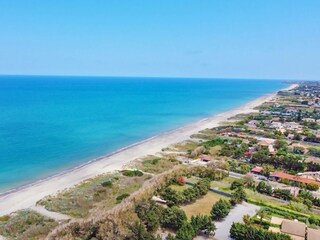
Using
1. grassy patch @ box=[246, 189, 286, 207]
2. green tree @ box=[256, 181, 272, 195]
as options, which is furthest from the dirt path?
green tree @ box=[256, 181, 272, 195]

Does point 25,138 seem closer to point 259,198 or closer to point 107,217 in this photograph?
point 107,217

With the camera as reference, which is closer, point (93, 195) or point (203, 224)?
point (203, 224)

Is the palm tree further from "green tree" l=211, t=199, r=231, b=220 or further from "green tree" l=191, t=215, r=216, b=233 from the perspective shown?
"green tree" l=191, t=215, r=216, b=233

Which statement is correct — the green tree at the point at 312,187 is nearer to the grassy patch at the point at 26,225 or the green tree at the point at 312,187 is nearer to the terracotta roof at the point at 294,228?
the terracotta roof at the point at 294,228

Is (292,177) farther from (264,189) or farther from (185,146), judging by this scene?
(185,146)

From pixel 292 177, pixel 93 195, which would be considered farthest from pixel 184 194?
pixel 292 177

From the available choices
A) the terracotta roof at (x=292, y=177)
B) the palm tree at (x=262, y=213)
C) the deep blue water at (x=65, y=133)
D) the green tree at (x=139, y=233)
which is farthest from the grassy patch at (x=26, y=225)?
the terracotta roof at (x=292, y=177)

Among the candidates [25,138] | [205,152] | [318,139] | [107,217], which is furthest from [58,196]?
[318,139]
